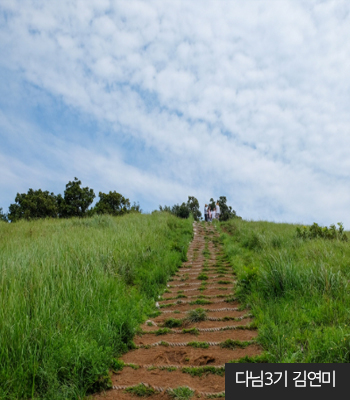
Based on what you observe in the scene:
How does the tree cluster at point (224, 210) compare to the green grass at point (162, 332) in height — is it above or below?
above

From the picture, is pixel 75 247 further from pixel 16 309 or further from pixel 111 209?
pixel 111 209

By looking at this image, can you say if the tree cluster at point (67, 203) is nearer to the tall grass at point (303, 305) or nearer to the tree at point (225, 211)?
the tree at point (225, 211)

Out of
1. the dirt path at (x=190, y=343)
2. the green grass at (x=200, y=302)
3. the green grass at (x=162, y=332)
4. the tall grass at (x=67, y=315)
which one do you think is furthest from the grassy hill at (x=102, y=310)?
the green grass at (x=200, y=302)

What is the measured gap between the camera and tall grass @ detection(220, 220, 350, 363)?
13.0 feet

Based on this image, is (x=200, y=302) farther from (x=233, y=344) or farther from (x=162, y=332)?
(x=233, y=344)

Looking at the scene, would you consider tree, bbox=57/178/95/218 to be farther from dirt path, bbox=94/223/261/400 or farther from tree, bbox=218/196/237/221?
dirt path, bbox=94/223/261/400

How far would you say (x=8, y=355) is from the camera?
12.1 ft

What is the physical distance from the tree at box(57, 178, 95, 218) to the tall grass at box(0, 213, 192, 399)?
2334cm

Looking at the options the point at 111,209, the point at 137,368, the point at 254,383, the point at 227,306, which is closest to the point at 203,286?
the point at 227,306

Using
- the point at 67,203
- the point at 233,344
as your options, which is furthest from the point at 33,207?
the point at 233,344

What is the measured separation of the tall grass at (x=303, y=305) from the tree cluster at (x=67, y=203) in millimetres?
24094

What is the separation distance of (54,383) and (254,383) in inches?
85.0

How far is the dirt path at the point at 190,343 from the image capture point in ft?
12.9

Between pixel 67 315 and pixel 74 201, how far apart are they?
91.7 ft
